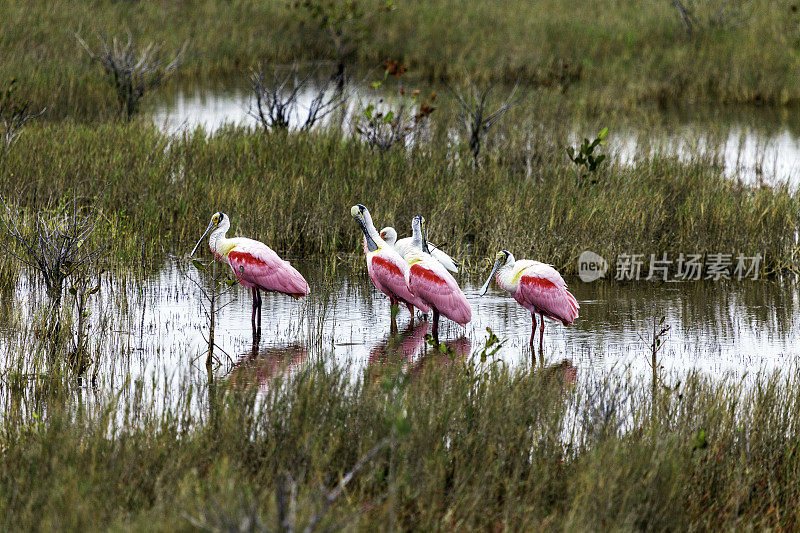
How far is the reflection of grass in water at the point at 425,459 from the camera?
172 inches

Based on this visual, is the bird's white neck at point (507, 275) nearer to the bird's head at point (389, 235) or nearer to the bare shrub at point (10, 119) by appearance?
the bird's head at point (389, 235)

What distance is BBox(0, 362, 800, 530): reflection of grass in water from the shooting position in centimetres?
438

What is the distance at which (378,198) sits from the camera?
37.5 feet

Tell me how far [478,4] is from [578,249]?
21.1m

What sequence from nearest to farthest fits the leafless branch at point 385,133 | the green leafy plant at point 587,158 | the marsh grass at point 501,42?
1. the green leafy plant at point 587,158
2. the leafless branch at point 385,133
3. the marsh grass at point 501,42

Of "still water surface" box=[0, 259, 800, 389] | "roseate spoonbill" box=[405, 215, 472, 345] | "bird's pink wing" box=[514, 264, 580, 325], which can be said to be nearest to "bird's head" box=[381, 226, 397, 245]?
"still water surface" box=[0, 259, 800, 389]

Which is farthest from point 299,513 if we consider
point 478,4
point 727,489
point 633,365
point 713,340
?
point 478,4

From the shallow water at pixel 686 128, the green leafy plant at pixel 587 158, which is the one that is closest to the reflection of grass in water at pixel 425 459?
the green leafy plant at pixel 587 158

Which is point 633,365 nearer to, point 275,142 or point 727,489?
point 727,489

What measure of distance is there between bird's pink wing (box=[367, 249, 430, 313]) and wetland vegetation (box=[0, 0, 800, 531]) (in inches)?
13.3

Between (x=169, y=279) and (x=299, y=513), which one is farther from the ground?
(x=169, y=279)

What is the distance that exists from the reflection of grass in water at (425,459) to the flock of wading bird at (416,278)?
202 centimetres

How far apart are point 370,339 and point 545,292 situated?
139 centimetres

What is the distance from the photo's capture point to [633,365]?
24.5 ft
